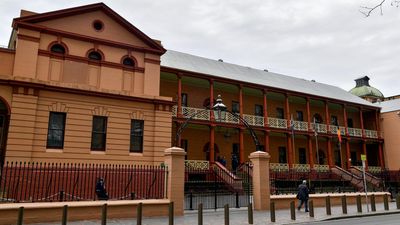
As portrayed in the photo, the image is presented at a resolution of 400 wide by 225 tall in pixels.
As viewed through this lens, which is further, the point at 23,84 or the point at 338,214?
the point at 23,84

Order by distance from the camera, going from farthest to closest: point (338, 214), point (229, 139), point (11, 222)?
1. point (229, 139)
2. point (338, 214)
3. point (11, 222)

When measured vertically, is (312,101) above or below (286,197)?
above

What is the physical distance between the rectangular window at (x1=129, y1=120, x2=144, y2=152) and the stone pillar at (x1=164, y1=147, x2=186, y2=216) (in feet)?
19.4

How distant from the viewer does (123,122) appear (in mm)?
19828

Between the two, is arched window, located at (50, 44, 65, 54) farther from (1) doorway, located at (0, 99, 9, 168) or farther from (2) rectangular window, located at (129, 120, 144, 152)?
(2) rectangular window, located at (129, 120, 144, 152)

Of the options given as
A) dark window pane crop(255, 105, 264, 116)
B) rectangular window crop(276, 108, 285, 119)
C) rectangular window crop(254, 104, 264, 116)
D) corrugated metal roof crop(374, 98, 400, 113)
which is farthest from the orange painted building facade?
corrugated metal roof crop(374, 98, 400, 113)

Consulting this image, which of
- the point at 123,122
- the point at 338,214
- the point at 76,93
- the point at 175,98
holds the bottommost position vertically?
the point at 338,214

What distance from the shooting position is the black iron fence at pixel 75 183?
47.2 feet

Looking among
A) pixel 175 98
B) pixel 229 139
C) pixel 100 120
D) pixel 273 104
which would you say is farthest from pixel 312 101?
pixel 100 120

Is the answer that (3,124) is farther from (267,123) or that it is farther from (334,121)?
(334,121)

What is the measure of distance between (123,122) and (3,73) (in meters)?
6.50

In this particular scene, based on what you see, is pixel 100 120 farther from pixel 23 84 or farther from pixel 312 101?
pixel 312 101

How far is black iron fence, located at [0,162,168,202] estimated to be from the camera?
1439cm

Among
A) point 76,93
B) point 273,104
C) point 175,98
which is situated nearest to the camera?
point 76,93
